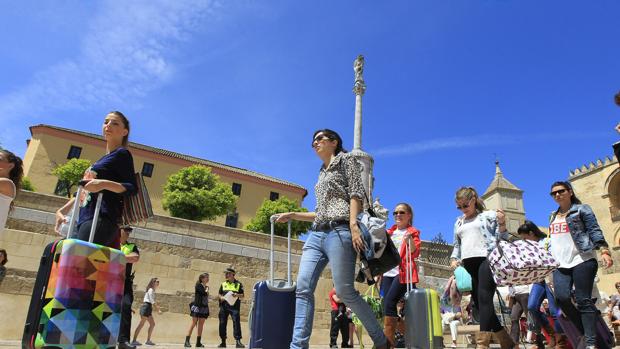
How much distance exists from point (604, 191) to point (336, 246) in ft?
158

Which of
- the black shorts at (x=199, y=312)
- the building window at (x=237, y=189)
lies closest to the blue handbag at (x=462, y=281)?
the black shorts at (x=199, y=312)

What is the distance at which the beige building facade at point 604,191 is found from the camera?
3951cm

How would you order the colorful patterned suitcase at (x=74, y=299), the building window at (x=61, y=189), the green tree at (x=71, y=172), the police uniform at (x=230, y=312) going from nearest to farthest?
1. the colorful patterned suitcase at (x=74, y=299)
2. the police uniform at (x=230, y=312)
3. the green tree at (x=71, y=172)
4. the building window at (x=61, y=189)

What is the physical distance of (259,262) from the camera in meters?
13.6

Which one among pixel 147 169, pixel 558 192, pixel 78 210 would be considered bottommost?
pixel 78 210

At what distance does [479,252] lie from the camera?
451 centimetres

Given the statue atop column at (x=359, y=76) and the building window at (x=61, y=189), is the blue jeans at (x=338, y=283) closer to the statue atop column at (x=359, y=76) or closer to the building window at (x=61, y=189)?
the statue atop column at (x=359, y=76)

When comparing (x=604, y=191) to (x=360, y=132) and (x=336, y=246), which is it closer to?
(x=360, y=132)

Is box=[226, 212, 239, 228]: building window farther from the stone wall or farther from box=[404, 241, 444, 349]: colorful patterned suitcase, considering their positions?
box=[404, 241, 444, 349]: colorful patterned suitcase

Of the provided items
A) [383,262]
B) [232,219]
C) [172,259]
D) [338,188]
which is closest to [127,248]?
[338,188]

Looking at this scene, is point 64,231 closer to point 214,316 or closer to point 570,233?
point 570,233

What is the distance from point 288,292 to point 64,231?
6.42 ft

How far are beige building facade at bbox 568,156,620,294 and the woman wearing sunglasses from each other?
41187mm

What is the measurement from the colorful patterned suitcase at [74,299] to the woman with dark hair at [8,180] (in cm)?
121
